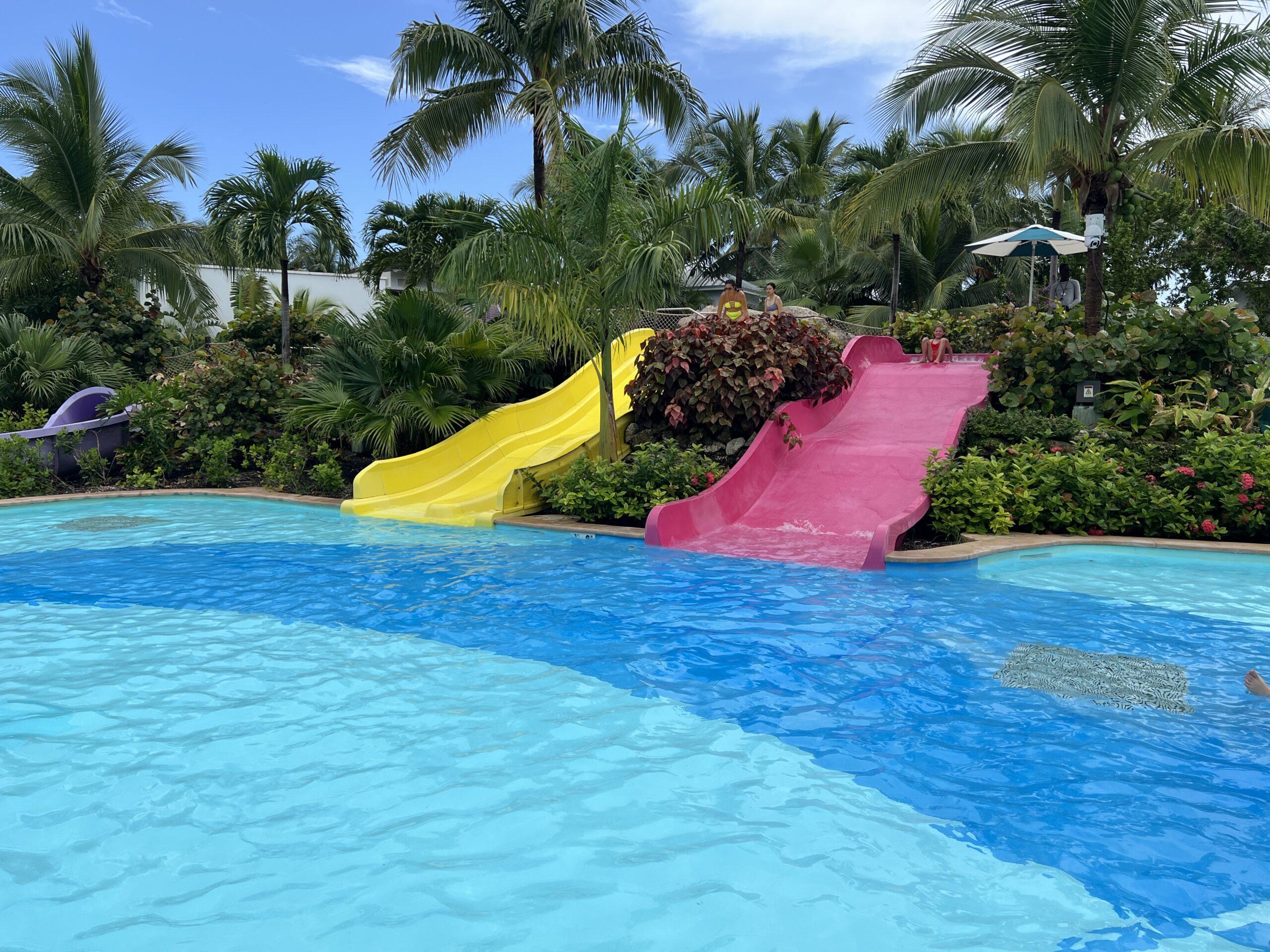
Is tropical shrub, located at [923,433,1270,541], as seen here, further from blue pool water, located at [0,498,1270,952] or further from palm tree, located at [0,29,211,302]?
palm tree, located at [0,29,211,302]

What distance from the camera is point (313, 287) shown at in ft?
109

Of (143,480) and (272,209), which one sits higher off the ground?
(272,209)

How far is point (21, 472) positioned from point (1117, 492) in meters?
15.7

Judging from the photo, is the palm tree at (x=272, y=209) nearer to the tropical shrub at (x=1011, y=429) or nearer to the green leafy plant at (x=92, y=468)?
the green leafy plant at (x=92, y=468)

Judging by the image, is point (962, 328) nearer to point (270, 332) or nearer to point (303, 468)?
point (303, 468)

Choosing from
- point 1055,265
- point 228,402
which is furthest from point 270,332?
point 1055,265

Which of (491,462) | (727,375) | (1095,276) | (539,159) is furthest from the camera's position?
(539,159)

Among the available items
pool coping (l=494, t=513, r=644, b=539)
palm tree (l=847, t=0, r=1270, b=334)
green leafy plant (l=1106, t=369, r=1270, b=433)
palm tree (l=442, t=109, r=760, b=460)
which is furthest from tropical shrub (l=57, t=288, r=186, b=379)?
green leafy plant (l=1106, t=369, r=1270, b=433)

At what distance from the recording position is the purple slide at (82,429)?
1525cm

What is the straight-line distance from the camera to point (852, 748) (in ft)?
15.2

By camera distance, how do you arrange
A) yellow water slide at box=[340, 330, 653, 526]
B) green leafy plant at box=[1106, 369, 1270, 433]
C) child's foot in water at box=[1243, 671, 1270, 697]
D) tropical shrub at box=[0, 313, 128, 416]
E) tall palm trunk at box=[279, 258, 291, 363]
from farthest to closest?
1. tropical shrub at box=[0, 313, 128, 416]
2. tall palm trunk at box=[279, 258, 291, 363]
3. yellow water slide at box=[340, 330, 653, 526]
4. green leafy plant at box=[1106, 369, 1270, 433]
5. child's foot in water at box=[1243, 671, 1270, 697]

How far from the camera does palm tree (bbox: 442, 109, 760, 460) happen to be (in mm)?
11188

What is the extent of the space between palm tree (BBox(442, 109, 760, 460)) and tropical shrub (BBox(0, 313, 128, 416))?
1046cm

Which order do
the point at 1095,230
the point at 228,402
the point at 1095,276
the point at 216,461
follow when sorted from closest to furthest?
the point at 1095,230 → the point at 1095,276 → the point at 216,461 → the point at 228,402
